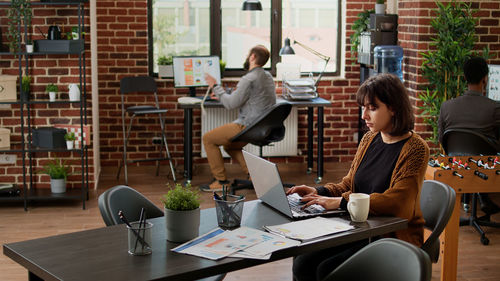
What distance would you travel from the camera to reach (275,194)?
2.85 meters

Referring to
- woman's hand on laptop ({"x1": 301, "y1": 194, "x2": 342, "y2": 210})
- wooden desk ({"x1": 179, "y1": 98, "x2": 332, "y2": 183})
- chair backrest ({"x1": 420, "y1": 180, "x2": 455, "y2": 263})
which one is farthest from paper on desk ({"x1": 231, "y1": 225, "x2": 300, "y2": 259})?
wooden desk ({"x1": 179, "y1": 98, "x2": 332, "y2": 183})

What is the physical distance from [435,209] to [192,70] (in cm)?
394

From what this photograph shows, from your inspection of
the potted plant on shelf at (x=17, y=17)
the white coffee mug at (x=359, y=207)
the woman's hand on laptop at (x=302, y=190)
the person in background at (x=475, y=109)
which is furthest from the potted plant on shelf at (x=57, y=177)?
the white coffee mug at (x=359, y=207)

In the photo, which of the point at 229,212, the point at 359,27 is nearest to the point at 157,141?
the point at 359,27

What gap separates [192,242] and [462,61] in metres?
4.04

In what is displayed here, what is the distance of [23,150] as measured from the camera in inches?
222

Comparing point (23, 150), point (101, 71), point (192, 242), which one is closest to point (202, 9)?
point (101, 71)

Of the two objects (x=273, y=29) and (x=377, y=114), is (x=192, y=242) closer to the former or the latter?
(x=377, y=114)

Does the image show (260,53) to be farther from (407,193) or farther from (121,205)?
(407,193)

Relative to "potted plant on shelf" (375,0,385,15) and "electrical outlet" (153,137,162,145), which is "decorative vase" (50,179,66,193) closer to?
"electrical outlet" (153,137,162,145)

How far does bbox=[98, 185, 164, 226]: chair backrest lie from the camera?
3.01 meters

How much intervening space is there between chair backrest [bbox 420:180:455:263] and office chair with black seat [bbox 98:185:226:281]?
1235mm

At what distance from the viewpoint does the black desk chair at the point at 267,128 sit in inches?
232

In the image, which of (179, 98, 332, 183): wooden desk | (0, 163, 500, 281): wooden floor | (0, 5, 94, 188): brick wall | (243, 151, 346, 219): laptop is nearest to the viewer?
(243, 151, 346, 219): laptop
